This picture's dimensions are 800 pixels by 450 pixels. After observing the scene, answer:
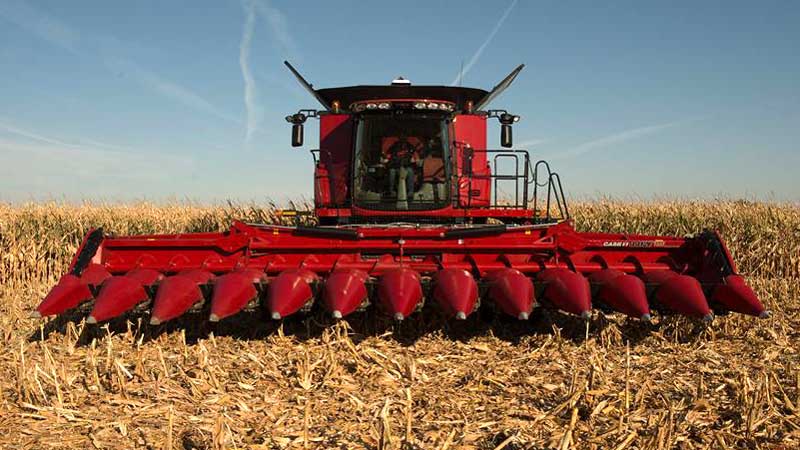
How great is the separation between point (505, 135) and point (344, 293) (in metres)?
3.33

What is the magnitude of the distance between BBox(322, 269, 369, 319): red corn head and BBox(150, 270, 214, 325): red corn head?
3.18ft

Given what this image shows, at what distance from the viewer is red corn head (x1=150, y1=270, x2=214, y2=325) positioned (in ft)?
14.4

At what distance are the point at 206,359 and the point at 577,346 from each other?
8.92 ft

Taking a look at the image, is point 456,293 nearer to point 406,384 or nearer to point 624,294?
point 406,384

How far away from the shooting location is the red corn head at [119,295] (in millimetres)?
4410

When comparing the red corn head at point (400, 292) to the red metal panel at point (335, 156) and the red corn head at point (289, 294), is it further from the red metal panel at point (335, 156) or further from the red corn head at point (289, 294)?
the red metal panel at point (335, 156)

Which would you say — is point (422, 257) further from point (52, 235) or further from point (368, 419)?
point (52, 235)

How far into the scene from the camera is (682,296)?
4.48 metres

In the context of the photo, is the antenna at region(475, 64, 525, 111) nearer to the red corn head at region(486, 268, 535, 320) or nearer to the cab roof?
the cab roof

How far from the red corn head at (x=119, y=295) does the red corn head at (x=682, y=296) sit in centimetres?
387

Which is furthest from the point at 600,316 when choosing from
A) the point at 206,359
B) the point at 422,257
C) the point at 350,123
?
the point at 350,123

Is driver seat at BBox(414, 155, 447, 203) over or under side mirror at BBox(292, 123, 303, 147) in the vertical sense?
under

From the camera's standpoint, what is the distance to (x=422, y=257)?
5340 millimetres

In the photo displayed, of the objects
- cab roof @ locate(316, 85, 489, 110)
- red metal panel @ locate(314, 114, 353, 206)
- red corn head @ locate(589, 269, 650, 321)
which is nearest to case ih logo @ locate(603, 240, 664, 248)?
red corn head @ locate(589, 269, 650, 321)
